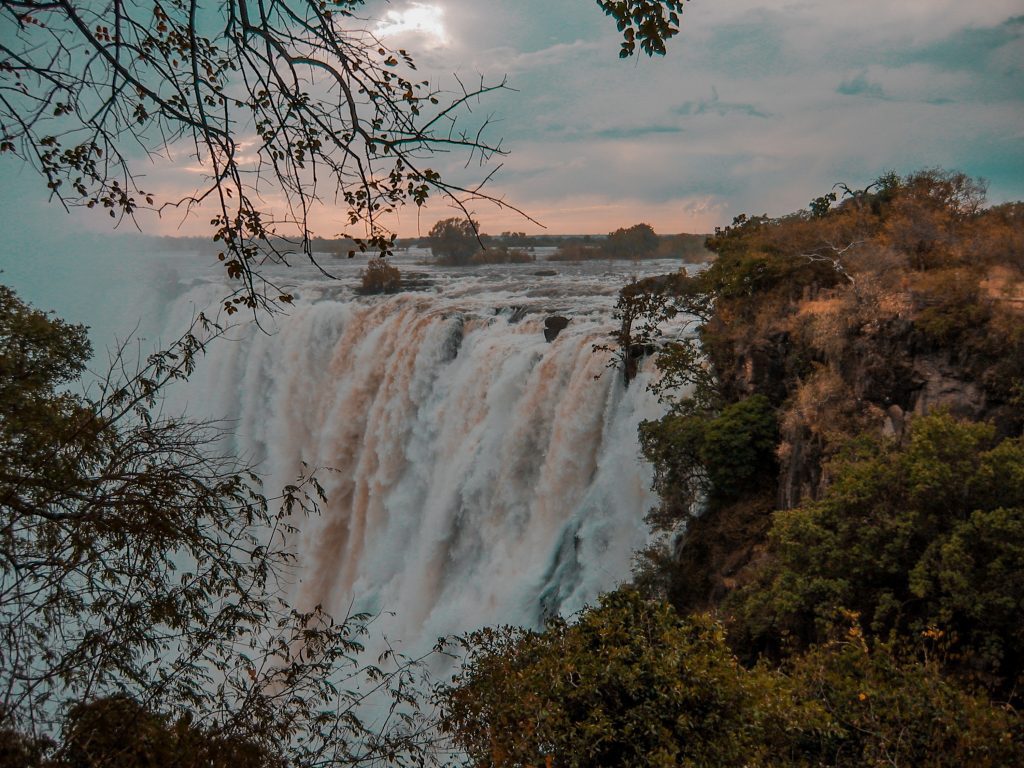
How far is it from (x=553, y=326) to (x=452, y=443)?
3.13 meters

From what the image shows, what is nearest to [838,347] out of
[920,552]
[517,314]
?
[920,552]

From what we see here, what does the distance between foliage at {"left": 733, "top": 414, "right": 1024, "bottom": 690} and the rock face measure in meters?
7.49

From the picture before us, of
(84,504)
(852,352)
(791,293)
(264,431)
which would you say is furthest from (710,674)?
(264,431)

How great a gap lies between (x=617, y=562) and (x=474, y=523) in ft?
11.9

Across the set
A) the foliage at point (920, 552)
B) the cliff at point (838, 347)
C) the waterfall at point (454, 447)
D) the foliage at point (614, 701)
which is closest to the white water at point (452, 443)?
the waterfall at point (454, 447)

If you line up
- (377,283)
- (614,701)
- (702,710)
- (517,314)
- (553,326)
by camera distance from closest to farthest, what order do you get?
(702,710)
(614,701)
(553,326)
(517,314)
(377,283)

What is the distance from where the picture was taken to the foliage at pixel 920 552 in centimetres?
608

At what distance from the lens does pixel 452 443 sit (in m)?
15.7

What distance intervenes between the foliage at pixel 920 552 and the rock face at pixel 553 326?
7.49 meters

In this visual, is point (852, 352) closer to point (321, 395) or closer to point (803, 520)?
point (803, 520)

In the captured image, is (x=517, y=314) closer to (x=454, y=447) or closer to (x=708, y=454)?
(x=454, y=447)

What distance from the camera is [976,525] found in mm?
6305

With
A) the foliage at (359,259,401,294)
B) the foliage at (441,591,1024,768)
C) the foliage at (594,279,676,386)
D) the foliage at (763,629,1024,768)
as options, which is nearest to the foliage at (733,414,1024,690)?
the foliage at (763,629,1024,768)

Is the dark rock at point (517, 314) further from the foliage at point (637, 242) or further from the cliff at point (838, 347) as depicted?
the foliage at point (637, 242)
